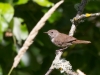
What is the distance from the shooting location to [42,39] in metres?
2.04

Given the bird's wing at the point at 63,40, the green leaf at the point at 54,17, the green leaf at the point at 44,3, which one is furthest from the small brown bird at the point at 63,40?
the green leaf at the point at 54,17

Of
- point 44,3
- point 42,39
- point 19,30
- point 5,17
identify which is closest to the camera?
point 5,17

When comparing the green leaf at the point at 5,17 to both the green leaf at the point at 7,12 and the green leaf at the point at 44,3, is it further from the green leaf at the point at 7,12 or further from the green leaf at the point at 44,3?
the green leaf at the point at 44,3

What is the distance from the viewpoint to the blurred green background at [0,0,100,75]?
197 centimetres

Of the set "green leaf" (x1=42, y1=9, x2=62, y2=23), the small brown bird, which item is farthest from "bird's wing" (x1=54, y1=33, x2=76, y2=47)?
"green leaf" (x1=42, y1=9, x2=62, y2=23)

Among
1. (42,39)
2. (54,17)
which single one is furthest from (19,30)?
(54,17)

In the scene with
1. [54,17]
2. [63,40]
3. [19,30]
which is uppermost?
[54,17]

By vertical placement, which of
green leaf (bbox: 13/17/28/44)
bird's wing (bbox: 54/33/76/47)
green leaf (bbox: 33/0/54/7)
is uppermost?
green leaf (bbox: 33/0/54/7)

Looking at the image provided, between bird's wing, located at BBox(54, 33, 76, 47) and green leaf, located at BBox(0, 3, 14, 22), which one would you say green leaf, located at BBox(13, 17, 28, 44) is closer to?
green leaf, located at BBox(0, 3, 14, 22)

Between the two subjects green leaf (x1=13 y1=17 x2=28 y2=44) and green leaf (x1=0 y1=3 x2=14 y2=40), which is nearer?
green leaf (x1=0 y1=3 x2=14 y2=40)

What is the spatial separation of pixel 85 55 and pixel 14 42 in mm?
539

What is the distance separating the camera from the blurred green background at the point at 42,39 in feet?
6.47

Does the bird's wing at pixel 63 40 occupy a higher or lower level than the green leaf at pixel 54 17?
lower

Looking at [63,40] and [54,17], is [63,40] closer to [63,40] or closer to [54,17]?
[63,40]
